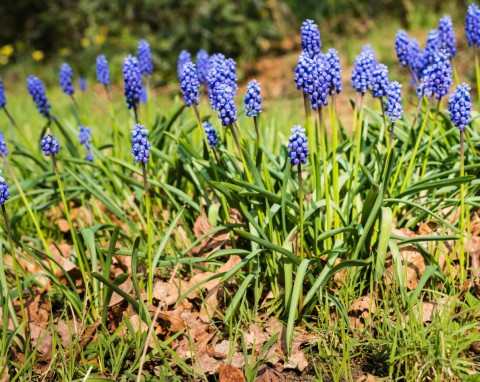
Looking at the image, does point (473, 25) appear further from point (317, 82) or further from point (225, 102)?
point (225, 102)

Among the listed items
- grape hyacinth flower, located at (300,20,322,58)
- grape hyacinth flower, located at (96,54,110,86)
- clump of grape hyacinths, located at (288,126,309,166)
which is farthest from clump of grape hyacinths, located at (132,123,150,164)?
grape hyacinth flower, located at (96,54,110,86)

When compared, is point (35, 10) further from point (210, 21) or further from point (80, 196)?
point (80, 196)

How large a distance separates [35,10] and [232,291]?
44.2 ft

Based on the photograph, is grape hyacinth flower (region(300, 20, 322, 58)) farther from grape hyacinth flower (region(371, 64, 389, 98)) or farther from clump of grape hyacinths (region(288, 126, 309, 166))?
clump of grape hyacinths (region(288, 126, 309, 166))

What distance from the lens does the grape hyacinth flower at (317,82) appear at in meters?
2.80

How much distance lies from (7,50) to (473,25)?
1219 cm

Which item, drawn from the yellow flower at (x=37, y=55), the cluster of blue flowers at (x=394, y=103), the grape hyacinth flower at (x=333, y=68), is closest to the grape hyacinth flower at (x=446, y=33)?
the cluster of blue flowers at (x=394, y=103)

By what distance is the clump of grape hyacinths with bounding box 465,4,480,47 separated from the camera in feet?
11.9

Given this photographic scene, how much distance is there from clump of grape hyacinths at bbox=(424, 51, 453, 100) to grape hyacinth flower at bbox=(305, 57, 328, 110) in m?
0.61

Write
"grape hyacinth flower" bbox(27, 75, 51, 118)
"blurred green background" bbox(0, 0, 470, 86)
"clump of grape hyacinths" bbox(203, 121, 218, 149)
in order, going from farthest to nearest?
"blurred green background" bbox(0, 0, 470, 86), "grape hyacinth flower" bbox(27, 75, 51, 118), "clump of grape hyacinths" bbox(203, 121, 218, 149)

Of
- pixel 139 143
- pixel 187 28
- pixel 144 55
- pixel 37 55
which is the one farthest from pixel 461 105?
pixel 37 55

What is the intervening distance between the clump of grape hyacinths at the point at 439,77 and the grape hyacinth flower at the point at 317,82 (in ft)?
2.00

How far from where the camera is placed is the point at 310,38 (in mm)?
3115

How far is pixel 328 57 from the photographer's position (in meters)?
3.14
